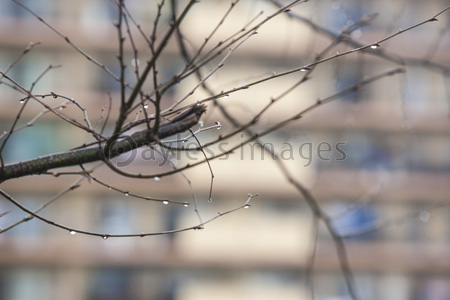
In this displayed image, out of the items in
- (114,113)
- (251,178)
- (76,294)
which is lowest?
(76,294)

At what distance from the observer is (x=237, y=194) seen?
521 centimetres

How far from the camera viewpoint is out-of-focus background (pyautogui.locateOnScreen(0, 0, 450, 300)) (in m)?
5.00

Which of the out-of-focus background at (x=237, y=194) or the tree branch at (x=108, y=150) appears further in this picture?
the out-of-focus background at (x=237, y=194)

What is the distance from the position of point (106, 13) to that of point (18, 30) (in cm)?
81

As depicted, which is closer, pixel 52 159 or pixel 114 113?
pixel 52 159

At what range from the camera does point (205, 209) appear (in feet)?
17.2

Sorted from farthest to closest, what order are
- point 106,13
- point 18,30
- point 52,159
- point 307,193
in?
point 106,13 → point 18,30 → point 307,193 → point 52,159

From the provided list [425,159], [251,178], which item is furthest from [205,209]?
[425,159]

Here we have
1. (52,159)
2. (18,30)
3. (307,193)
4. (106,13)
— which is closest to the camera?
(52,159)

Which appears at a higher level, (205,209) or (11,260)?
(205,209)

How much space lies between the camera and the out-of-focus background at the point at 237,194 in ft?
16.4

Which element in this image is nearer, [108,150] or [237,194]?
[108,150]

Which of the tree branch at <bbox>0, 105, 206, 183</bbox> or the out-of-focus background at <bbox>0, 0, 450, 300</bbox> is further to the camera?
the out-of-focus background at <bbox>0, 0, 450, 300</bbox>

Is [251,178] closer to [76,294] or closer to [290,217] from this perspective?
[290,217]
